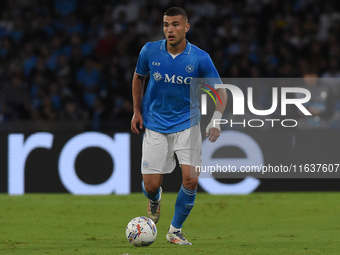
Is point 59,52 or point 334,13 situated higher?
point 334,13

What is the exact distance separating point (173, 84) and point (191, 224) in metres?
2.14

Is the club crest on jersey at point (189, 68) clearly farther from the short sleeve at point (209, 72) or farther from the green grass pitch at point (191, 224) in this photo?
the green grass pitch at point (191, 224)

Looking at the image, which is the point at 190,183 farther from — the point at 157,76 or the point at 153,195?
the point at 157,76

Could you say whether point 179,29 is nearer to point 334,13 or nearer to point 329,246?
point 329,246

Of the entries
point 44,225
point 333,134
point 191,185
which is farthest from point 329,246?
point 333,134

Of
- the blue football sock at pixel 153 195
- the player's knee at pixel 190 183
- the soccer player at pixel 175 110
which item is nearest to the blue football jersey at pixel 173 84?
the soccer player at pixel 175 110

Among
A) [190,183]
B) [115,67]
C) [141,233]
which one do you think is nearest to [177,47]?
[190,183]

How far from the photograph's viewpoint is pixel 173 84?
5.71m

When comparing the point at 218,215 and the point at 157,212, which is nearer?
the point at 157,212

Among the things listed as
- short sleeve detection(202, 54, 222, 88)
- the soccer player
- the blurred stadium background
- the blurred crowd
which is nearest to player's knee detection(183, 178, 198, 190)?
the soccer player

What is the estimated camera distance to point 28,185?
9797mm

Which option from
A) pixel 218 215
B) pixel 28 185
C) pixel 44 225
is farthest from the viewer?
pixel 28 185

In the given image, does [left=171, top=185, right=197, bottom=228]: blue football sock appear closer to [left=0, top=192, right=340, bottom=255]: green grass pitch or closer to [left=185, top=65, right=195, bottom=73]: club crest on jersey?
[left=0, top=192, right=340, bottom=255]: green grass pitch

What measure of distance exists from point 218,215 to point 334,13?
643 centimetres
